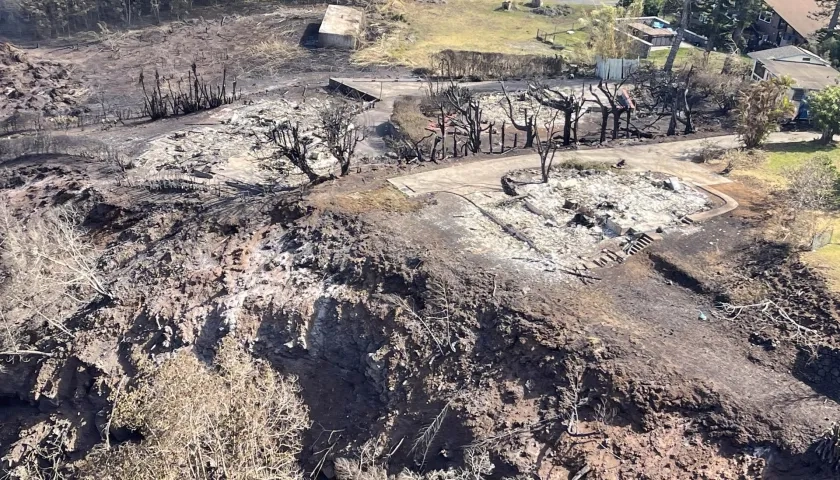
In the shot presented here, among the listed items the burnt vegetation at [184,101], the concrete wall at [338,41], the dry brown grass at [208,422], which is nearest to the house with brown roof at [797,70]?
the concrete wall at [338,41]

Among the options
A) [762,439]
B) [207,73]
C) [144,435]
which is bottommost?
[144,435]

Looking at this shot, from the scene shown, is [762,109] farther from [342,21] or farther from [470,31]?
[342,21]

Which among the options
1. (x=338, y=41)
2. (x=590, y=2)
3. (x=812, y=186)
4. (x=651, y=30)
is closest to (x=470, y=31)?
(x=338, y=41)

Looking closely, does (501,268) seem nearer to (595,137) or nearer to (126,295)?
(126,295)

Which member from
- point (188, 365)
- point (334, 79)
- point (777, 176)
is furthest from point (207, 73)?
point (777, 176)

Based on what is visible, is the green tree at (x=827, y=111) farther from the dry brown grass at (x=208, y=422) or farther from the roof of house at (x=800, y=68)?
the dry brown grass at (x=208, y=422)

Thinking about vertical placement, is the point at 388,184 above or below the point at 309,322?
above

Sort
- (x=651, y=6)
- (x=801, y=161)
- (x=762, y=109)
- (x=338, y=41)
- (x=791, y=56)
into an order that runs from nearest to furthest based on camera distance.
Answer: (x=801, y=161)
(x=762, y=109)
(x=791, y=56)
(x=338, y=41)
(x=651, y=6)
